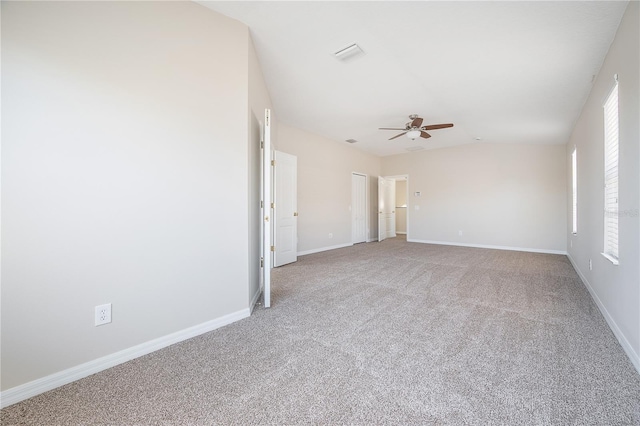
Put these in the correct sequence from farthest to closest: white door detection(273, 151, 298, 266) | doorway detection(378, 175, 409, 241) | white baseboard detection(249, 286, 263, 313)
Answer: doorway detection(378, 175, 409, 241)
white door detection(273, 151, 298, 266)
white baseboard detection(249, 286, 263, 313)

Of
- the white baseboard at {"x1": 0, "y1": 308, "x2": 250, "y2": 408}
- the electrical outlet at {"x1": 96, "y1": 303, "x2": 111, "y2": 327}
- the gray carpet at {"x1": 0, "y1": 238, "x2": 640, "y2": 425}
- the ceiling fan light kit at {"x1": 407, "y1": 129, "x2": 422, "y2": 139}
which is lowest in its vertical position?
the gray carpet at {"x1": 0, "y1": 238, "x2": 640, "y2": 425}

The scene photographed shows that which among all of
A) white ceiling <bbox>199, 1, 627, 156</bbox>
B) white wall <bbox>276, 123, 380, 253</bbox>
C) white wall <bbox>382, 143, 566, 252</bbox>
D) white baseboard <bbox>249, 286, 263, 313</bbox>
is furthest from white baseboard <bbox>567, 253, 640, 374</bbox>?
white wall <bbox>276, 123, 380, 253</bbox>

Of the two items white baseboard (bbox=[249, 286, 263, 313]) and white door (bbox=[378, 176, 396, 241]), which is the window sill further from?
white door (bbox=[378, 176, 396, 241])

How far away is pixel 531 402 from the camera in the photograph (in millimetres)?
1366

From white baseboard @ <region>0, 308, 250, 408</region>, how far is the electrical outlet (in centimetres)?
23

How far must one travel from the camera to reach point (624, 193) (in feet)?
6.26

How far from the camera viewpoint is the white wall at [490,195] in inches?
231

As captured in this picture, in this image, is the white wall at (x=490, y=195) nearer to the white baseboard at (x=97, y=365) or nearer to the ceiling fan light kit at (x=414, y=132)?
the ceiling fan light kit at (x=414, y=132)

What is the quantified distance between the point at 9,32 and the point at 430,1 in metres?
2.74

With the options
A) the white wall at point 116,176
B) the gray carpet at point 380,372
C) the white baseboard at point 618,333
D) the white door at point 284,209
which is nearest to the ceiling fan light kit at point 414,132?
the white door at point 284,209

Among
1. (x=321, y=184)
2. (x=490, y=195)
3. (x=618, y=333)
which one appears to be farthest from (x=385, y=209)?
(x=618, y=333)

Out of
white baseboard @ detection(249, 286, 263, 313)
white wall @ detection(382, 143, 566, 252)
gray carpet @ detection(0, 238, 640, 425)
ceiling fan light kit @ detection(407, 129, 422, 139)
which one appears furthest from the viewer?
white wall @ detection(382, 143, 566, 252)

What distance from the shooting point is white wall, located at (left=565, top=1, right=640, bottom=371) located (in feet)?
5.66

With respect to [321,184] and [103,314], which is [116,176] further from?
[321,184]
